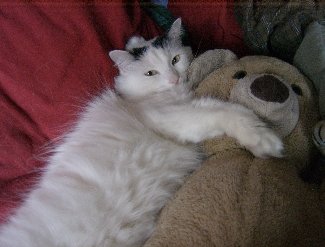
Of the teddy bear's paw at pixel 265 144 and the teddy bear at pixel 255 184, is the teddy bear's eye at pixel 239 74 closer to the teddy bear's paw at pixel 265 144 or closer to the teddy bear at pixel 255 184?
the teddy bear at pixel 255 184

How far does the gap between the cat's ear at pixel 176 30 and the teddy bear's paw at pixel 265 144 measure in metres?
0.52

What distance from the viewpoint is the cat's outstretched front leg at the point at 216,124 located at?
2.61 ft

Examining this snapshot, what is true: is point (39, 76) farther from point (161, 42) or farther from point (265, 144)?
point (265, 144)

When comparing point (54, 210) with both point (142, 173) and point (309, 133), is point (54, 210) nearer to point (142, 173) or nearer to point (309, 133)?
point (142, 173)

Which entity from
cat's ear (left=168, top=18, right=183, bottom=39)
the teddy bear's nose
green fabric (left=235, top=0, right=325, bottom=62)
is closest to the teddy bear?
the teddy bear's nose

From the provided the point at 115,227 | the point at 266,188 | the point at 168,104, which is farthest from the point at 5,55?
the point at 266,188

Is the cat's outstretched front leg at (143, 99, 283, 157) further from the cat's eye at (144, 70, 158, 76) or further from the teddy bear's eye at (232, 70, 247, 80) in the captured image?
the cat's eye at (144, 70, 158, 76)

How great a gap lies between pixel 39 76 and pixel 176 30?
1.48 feet

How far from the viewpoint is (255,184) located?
69 centimetres

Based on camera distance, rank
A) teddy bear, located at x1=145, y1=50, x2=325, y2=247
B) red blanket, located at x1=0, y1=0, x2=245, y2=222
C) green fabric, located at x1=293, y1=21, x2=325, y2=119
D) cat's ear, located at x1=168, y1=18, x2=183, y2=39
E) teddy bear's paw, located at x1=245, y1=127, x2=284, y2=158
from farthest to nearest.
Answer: cat's ear, located at x1=168, y1=18, x2=183, y2=39 < red blanket, located at x1=0, y1=0, x2=245, y2=222 < green fabric, located at x1=293, y1=21, x2=325, y2=119 < teddy bear's paw, located at x1=245, y1=127, x2=284, y2=158 < teddy bear, located at x1=145, y1=50, x2=325, y2=247

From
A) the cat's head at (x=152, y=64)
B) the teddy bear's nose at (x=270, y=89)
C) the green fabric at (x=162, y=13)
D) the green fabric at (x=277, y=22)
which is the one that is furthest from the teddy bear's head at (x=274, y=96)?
the green fabric at (x=162, y=13)

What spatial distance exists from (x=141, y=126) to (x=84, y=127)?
17cm

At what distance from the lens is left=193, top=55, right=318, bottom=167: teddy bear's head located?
2.63ft

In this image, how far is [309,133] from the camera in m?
0.84
